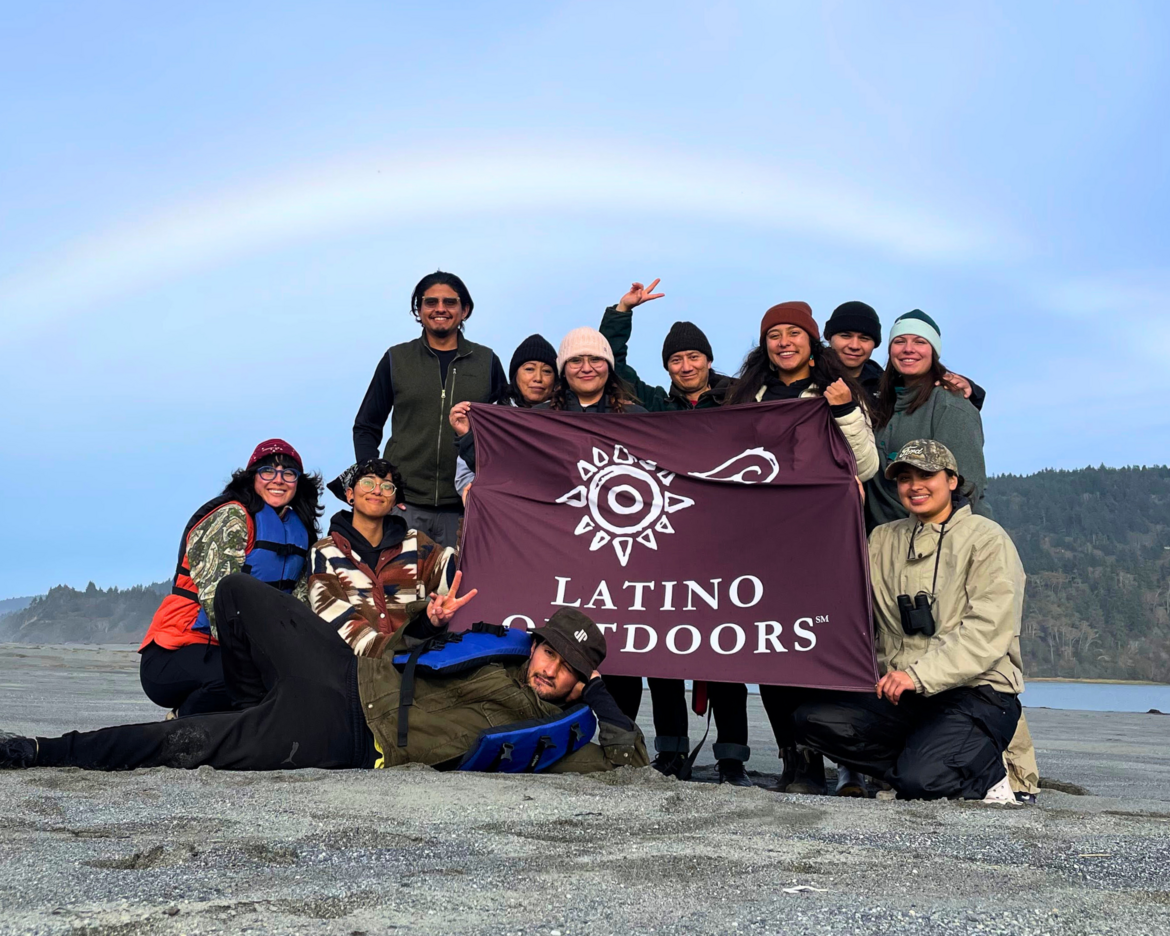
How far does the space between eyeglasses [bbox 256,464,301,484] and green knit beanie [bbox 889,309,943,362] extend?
10.9ft

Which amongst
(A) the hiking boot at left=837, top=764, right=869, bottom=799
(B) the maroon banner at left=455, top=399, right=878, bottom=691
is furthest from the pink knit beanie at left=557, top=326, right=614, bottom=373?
(A) the hiking boot at left=837, top=764, right=869, bottom=799

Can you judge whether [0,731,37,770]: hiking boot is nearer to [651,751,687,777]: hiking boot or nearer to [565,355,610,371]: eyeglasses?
[651,751,687,777]: hiking boot

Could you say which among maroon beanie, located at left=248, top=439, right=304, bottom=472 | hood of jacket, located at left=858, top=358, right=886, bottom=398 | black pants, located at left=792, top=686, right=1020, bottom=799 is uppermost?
hood of jacket, located at left=858, top=358, right=886, bottom=398

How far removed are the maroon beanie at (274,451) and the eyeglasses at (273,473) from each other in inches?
2.7

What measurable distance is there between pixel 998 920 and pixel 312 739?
2.89 meters

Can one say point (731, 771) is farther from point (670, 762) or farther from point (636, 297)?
point (636, 297)

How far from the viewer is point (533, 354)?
6.60 meters

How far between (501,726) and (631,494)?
6.16 feet

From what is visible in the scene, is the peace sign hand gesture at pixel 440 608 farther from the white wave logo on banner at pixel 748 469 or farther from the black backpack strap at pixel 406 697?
the white wave logo on banner at pixel 748 469

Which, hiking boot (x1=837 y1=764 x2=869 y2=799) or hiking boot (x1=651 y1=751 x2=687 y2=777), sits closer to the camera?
hiking boot (x1=837 y1=764 x2=869 y2=799)

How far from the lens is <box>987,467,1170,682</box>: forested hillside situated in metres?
107

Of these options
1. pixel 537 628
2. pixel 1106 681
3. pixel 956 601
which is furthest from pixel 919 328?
pixel 1106 681

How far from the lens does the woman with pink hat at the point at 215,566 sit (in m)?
5.32

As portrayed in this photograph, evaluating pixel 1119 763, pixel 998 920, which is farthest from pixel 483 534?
pixel 1119 763
